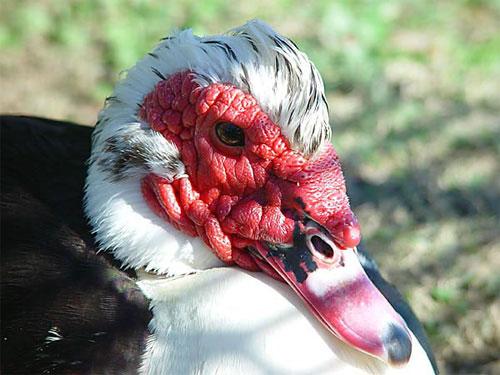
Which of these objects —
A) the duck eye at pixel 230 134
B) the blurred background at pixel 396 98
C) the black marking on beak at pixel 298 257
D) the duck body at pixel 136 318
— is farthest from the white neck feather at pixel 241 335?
the blurred background at pixel 396 98

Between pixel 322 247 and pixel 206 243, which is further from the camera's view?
pixel 206 243

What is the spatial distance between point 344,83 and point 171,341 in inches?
118

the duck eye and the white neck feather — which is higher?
the duck eye

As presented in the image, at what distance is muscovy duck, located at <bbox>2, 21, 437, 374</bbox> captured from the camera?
265 centimetres

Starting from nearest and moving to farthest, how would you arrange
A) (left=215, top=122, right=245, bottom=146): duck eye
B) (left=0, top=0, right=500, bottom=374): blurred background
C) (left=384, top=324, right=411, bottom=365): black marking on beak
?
(left=384, top=324, right=411, bottom=365): black marking on beak
(left=215, top=122, right=245, bottom=146): duck eye
(left=0, top=0, right=500, bottom=374): blurred background

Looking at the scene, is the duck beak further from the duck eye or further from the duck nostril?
the duck eye

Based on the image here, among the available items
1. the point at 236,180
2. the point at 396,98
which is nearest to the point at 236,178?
the point at 236,180

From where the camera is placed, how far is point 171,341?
2666 millimetres

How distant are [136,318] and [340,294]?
1.90 ft

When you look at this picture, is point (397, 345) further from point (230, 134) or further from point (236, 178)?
point (230, 134)

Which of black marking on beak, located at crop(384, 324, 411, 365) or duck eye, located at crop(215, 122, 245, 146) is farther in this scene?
duck eye, located at crop(215, 122, 245, 146)

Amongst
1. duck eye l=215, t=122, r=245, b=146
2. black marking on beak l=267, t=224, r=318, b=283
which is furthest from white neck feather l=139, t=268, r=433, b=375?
duck eye l=215, t=122, r=245, b=146

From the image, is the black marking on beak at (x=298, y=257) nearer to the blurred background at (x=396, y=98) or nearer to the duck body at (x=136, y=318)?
the duck body at (x=136, y=318)

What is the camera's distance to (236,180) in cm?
277
